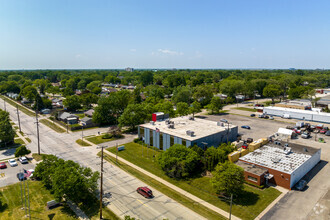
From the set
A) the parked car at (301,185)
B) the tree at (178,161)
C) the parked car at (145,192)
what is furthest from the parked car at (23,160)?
the parked car at (301,185)

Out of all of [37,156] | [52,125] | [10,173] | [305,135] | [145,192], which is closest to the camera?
[145,192]

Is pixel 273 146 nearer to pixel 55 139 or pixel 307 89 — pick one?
pixel 55 139

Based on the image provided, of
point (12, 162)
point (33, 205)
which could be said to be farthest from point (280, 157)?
point (12, 162)

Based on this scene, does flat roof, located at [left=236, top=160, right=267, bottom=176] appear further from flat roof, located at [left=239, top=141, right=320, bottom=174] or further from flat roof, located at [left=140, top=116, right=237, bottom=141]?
flat roof, located at [left=140, top=116, right=237, bottom=141]

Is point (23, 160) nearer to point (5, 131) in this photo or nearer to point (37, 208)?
point (5, 131)

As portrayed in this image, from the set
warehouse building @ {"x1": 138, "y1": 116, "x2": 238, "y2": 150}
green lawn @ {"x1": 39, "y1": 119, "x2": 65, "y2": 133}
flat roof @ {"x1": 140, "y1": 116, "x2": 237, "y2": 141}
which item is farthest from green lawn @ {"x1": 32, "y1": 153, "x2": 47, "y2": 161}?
flat roof @ {"x1": 140, "y1": 116, "x2": 237, "y2": 141}

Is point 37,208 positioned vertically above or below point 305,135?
below

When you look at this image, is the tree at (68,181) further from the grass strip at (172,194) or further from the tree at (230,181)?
the tree at (230,181)
